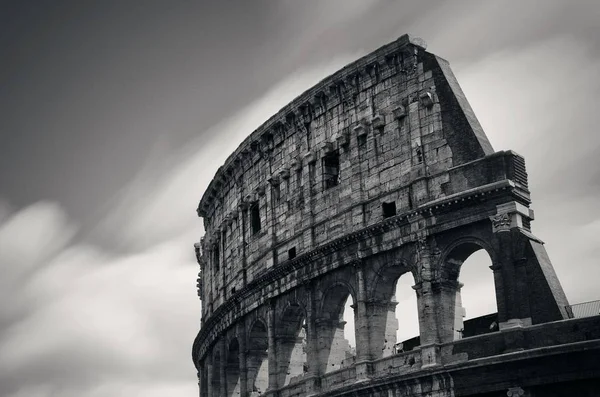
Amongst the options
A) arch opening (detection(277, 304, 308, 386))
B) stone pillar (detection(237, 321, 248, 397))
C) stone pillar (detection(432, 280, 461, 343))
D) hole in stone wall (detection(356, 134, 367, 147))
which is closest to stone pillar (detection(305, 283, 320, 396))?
arch opening (detection(277, 304, 308, 386))

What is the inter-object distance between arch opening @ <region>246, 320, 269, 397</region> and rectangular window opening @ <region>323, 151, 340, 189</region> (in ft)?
22.1

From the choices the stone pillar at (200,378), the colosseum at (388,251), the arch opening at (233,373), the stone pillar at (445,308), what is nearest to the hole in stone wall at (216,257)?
the colosseum at (388,251)

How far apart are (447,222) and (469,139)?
2779 millimetres

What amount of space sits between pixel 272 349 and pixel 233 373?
20.9 ft

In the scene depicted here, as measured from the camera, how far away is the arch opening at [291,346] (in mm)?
38869

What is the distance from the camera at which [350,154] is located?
37.2 meters

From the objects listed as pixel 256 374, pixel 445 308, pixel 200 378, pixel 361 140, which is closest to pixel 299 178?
pixel 361 140

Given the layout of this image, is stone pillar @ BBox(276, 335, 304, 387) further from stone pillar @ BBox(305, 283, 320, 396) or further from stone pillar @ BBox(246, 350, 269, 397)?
stone pillar @ BBox(246, 350, 269, 397)

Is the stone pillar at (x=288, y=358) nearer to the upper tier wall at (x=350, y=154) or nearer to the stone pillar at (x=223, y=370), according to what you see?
the upper tier wall at (x=350, y=154)

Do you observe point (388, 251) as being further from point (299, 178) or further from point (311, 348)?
point (299, 178)

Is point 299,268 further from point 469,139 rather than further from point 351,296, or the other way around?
point 469,139

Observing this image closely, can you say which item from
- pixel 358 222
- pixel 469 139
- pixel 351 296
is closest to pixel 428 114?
pixel 469 139

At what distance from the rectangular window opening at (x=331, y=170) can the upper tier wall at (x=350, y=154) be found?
0.12ft

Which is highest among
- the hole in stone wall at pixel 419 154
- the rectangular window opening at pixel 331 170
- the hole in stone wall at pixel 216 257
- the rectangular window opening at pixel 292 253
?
the hole in stone wall at pixel 216 257
